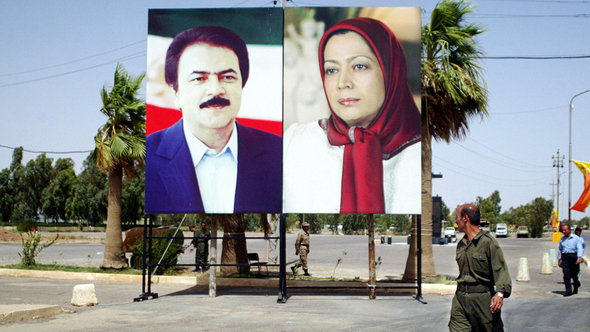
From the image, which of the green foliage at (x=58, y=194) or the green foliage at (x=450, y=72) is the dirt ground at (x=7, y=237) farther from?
the green foliage at (x=450, y=72)

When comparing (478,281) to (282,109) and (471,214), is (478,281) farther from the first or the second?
(282,109)

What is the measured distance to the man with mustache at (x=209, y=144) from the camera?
593 inches

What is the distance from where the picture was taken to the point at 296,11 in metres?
15.2

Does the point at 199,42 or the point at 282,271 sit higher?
the point at 199,42

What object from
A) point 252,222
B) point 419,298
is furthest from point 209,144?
point 252,222

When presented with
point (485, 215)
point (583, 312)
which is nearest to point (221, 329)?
point (583, 312)

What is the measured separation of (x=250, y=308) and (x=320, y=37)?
672 cm

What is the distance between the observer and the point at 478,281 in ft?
21.2

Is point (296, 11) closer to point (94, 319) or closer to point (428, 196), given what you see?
point (428, 196)

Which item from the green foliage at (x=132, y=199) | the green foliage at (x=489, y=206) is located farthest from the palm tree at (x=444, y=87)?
the green foliage at (x=489, y=206)

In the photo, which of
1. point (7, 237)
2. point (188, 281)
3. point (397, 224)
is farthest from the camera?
point (397, 224)

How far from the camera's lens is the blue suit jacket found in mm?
14984

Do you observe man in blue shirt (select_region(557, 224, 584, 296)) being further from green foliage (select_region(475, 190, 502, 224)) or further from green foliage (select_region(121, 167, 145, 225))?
green foliage (select_region(475, 190, 502, 224))

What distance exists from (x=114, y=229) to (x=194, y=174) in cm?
669
